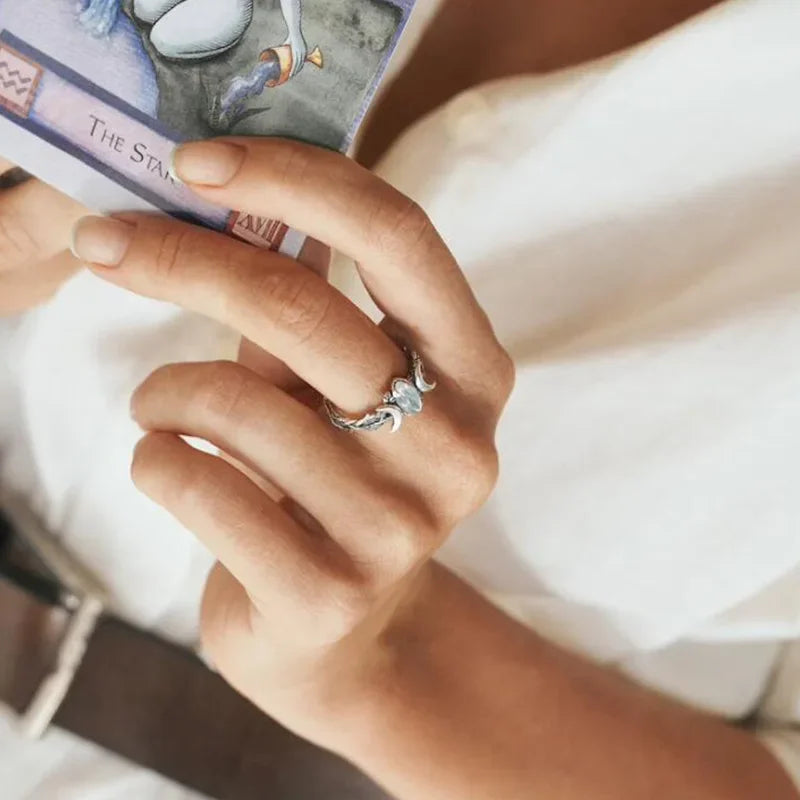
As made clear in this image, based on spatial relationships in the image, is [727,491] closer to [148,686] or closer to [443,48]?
[443,48]

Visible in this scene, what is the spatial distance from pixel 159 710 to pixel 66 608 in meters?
0.12

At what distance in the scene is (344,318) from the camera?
0.44 meters

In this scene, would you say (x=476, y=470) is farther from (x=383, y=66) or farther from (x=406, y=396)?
(x=383, y=66)

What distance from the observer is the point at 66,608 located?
30.0 inches

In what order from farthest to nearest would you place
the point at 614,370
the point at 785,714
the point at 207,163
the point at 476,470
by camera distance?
the point at 785,714 → the point at 614,370 → the point at 476,470 → the point at 207,163

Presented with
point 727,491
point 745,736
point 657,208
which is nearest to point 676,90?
point 657,208

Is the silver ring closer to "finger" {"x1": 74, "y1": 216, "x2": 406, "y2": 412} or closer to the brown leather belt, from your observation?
"finger" {"x1": 74, "y1": 216, "x2": 406, "y2": 412}

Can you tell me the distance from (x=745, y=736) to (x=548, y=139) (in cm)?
53

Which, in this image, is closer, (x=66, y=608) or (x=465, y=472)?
(x=465, y=472)

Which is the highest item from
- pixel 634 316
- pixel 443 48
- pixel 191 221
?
pixel 443 48

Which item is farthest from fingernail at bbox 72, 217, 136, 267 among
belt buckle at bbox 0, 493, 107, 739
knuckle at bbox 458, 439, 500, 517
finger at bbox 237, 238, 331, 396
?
belt buckle at bbox 0, 493, 107, 739

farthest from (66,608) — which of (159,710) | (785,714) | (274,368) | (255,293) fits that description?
(785,714)

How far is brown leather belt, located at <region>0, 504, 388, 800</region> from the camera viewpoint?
0.76 meters

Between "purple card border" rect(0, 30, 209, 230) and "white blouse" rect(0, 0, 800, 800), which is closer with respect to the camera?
"purple card border" rect(0, 30, 209, 230)
